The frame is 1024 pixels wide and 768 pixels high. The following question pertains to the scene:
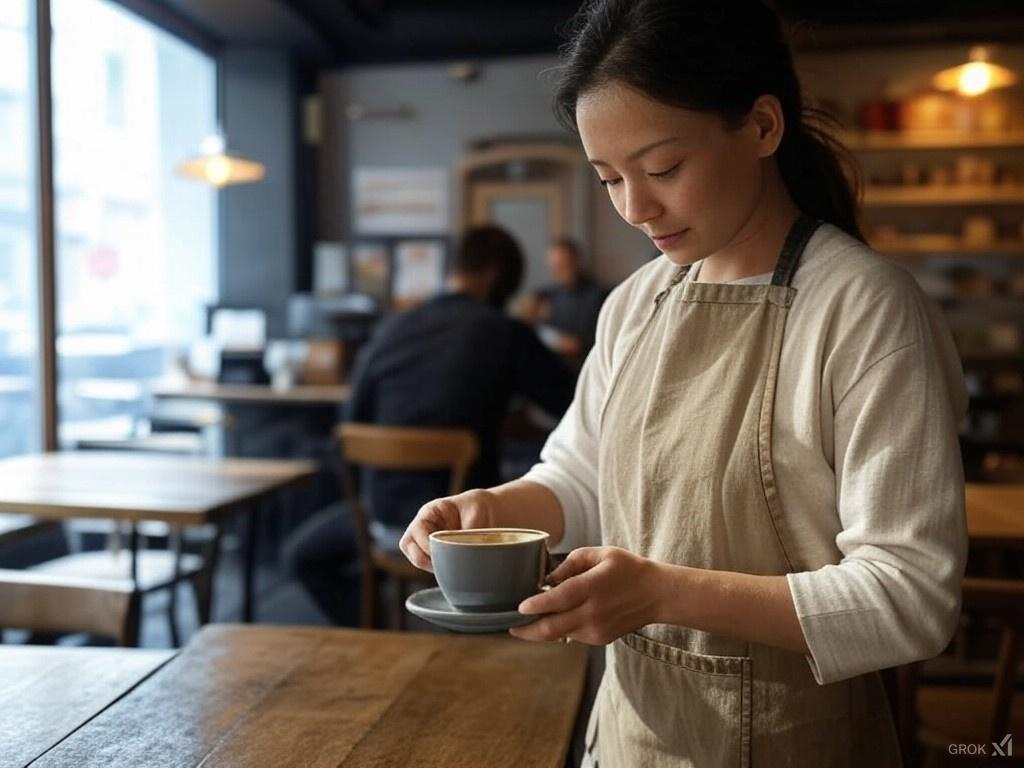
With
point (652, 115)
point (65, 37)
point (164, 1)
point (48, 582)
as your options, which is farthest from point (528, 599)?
point (164, 1)

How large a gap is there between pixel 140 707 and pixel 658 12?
891 mm

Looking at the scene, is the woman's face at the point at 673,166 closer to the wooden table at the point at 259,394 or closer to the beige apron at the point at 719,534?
the beige apron at the point at 719,534

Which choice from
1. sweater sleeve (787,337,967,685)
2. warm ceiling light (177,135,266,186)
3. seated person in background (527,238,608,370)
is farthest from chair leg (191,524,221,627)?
seated person in background (527,238,608,370)

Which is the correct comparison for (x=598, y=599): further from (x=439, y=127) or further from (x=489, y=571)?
(x=439, y=127)

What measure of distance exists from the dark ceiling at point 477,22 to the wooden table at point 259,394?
218cm

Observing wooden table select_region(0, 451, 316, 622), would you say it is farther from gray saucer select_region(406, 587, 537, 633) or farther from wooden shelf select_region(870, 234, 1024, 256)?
wooden shelf select_region(870, 234, 1024, 256)

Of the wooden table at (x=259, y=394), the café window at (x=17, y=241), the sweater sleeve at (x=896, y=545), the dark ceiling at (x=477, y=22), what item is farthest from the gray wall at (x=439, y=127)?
the sweater sleeve at (x=896, y=545)

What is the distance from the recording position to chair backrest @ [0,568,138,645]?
1.61 meters

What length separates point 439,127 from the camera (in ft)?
23.0

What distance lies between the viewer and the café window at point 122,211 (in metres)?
4.49

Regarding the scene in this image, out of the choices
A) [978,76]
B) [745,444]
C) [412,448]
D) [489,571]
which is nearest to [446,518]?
[489,571]

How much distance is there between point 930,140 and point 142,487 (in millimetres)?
5336

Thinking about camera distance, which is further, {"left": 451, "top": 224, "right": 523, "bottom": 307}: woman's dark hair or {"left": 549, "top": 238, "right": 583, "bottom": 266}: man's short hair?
{"left": 549, "top": 238, "right": 583, "bottom": 266}: man's short hair

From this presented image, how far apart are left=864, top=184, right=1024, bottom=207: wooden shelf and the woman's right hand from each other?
561 centimetres
